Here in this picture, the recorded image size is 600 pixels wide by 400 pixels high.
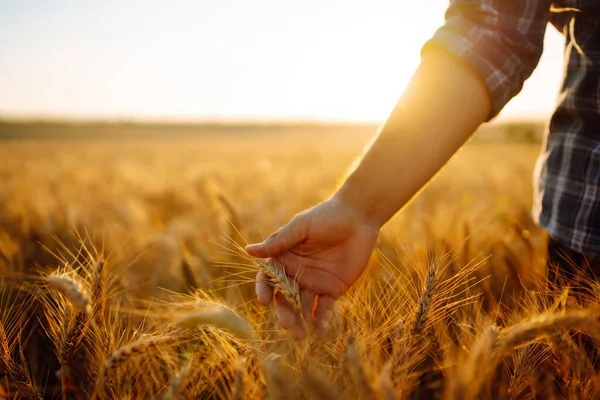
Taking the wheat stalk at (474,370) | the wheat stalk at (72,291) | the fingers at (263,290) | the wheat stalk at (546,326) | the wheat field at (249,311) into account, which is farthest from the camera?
the fingers at (263,290)

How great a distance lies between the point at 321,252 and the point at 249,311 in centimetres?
26

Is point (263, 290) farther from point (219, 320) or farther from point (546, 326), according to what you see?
point (546, 326)

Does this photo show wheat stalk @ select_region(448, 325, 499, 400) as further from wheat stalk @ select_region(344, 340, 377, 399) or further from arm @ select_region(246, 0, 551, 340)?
arm @ select_region(246, 0, 551, 340)

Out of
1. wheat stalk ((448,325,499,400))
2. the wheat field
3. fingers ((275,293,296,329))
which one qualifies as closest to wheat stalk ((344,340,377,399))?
the wheat field

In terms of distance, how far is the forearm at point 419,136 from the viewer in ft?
3.66

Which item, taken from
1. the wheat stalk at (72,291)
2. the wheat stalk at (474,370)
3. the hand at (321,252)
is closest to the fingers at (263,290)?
the hand at (321,252)

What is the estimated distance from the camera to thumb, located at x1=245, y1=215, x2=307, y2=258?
1.05 metres

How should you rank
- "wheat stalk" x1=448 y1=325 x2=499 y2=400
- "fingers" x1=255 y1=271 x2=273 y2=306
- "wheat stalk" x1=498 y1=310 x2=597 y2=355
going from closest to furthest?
"wheat stalk" x1=448 y1=325 x2=499 y2=400, "wheat stalk" x1=498 y1=310 x2=597 y2=355, "fingers" x1=255 y1=271 x2=273 y2=306

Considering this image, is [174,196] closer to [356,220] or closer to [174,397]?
[356,220]

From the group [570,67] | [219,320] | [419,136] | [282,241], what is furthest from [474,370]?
[570,67]

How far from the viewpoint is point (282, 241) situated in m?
1.05

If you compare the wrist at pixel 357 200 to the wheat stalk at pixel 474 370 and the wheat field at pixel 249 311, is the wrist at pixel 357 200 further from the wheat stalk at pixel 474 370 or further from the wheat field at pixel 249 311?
the wheat stalk at pixel 474 370

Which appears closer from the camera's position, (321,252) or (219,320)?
(219,320)

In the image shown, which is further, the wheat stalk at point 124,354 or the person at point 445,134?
the person at point 445,134
